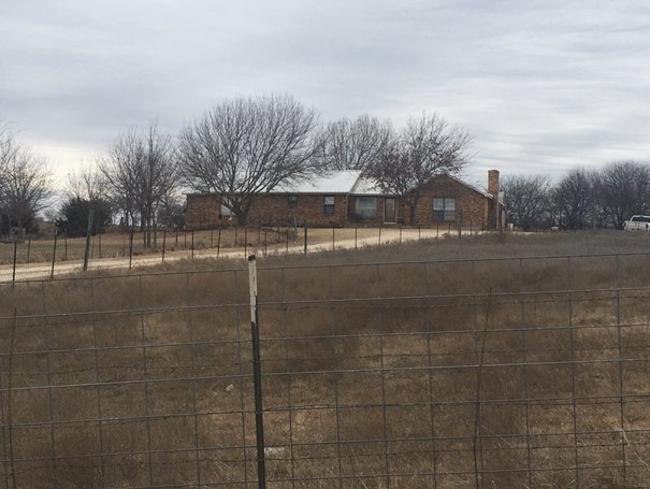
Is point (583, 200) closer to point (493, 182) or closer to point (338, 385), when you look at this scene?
point (493, 182)

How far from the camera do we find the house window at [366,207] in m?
49.4

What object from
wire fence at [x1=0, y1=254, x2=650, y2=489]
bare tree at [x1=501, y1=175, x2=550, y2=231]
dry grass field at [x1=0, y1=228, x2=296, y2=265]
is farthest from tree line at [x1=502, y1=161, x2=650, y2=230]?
wire fence at [x1=0, y1=254, x2=650, y2=489]

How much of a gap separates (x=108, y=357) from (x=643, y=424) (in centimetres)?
675

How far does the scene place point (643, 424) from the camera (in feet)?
21.3

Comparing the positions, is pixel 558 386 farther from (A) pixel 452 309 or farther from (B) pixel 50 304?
(B) pixel 50 304

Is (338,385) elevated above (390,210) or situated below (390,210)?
below

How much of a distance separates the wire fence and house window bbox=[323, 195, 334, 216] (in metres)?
35.1

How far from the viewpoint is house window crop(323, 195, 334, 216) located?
48.5 metres

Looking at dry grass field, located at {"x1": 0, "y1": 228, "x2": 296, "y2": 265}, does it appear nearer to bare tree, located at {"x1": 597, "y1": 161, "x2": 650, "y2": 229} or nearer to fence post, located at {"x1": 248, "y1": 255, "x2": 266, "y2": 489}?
fence post, located at {"x1": 248, "y1": 255, "x2": 266, "y2": 489}

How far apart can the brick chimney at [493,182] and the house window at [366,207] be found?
10.9 meters

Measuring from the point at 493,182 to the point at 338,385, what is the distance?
48565 millimetres

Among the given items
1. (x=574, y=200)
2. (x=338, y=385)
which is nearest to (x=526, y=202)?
(x=574, y=200)

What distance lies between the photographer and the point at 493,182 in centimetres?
5447

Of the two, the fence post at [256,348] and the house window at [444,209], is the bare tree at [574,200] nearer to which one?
the house window at [444,209]
